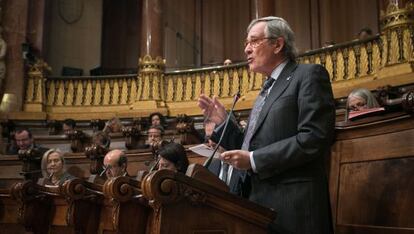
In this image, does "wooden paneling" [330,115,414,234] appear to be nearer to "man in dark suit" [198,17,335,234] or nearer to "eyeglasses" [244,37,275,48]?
"man in dark suit" [198,17,335,234]

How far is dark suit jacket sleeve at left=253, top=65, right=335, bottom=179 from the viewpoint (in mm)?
1385

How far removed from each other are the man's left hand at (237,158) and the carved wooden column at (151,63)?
5479mm

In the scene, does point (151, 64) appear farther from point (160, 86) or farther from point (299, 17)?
point (299, 17)

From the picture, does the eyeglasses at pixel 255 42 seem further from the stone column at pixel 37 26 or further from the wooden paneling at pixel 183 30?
the wooden paneling at pixel 183 30

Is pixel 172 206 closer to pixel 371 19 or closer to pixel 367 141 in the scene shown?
pixel 367 141

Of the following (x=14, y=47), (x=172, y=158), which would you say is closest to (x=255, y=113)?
(x=172, y=158)

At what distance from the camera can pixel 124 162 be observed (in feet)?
10.3

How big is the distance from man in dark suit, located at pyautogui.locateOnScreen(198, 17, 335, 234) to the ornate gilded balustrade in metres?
4.29

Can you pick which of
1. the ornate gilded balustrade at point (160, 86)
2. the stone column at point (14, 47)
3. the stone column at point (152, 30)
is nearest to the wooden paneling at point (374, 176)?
the ornate gilded balustrade at point (160, 86)

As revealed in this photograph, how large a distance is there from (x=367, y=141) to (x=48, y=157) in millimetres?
2544

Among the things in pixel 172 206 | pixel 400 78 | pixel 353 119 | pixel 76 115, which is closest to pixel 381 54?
pixel 400 78

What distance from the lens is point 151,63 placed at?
718 cm

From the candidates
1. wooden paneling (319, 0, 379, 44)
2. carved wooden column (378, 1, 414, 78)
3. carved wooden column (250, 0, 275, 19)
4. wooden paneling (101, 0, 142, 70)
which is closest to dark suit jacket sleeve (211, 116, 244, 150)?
carved wooden column (378, 1, 414, 78)

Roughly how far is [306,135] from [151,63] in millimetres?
5970
